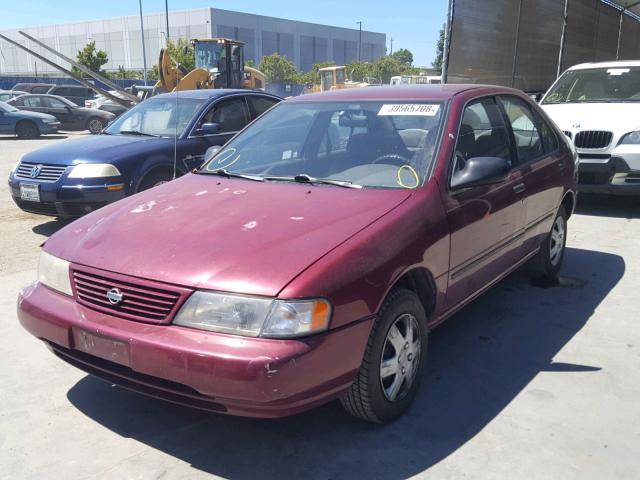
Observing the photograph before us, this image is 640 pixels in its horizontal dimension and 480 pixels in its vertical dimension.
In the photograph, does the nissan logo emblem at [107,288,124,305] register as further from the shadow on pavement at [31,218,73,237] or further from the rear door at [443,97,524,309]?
the shadow on pavement at [31,218,73,237]

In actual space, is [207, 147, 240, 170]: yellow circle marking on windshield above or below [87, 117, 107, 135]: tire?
above

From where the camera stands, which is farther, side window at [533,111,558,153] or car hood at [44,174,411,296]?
side window at [533,111,558,153]

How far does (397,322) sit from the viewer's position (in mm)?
2984

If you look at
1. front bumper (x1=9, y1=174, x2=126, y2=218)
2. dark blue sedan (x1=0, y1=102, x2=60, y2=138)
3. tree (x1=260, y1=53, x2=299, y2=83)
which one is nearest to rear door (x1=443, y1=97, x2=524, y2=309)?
front bumper (x1=9, y1=174, x2=126, y2=218)

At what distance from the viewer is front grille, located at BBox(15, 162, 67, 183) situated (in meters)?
6.69

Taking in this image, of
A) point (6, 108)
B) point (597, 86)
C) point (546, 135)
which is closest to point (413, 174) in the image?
point (546, 135)

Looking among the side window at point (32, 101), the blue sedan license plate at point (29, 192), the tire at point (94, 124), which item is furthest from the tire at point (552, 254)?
the side window at point (32, 101)

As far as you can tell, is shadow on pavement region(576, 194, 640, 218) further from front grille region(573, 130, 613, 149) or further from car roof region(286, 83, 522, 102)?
car roof region(286, 83, 522, 102)

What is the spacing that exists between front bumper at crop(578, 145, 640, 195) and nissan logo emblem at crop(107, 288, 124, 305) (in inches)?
245

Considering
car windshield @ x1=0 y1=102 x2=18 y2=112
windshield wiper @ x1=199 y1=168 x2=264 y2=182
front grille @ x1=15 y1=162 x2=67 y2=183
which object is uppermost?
windshield wiper @ x1=199 y1=168 x2=264 y2=182

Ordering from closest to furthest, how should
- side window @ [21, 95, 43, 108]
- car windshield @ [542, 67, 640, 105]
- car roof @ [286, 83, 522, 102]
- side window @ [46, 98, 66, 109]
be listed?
1. car roof @ [286, 83, 522, 102]
2. car windshield @ [542, 67, 640, 105]
3. side window @ [21, 95, 43, 108]
4. side window @ [46, 98, 66, 109]

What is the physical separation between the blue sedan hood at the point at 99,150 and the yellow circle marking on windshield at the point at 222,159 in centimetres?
299

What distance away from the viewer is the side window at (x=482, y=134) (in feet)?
12.2

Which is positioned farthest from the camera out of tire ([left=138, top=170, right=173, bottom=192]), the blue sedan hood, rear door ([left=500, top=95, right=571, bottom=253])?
tire ([left=138, top=170, right=173, bottom=192])
